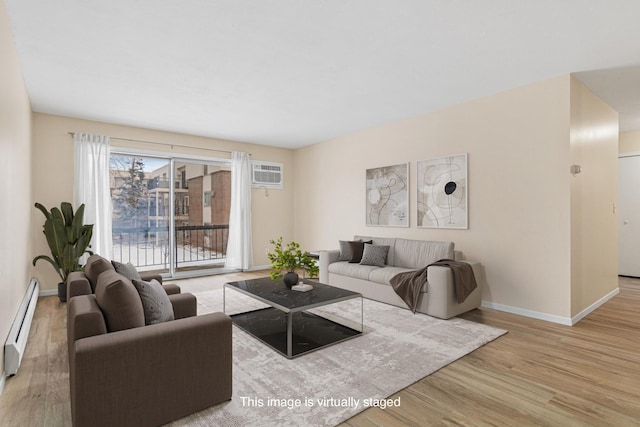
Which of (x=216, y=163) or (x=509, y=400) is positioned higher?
(x=216, y=163)

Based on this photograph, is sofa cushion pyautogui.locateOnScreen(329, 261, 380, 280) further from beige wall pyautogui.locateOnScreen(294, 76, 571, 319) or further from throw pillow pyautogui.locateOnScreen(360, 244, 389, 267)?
beige wall pyautogui.locateOnScreen(294, 76, 571, 319)

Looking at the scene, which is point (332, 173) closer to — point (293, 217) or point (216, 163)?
point (293, 217)

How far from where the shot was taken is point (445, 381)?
7.68 feet

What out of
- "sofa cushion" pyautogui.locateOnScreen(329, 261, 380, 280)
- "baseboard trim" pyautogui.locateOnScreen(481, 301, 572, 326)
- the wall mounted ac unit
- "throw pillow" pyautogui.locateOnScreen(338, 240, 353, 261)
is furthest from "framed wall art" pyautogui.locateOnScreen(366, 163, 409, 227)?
the wall mounted ac unit

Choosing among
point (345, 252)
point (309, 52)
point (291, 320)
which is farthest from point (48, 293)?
point (309, 52)

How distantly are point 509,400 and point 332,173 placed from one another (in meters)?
4.97

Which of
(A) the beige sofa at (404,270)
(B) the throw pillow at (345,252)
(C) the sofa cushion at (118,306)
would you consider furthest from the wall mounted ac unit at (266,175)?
(C) the sofa cushion at (118,306)

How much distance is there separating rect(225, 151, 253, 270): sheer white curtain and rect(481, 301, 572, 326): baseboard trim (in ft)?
14.7

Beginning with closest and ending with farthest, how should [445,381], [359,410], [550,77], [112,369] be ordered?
[112,369]
[359,410]
[445,381]
[550,77]

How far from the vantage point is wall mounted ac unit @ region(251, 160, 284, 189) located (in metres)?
7.01

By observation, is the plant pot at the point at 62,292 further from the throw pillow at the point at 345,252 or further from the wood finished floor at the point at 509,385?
the throw pillow at the point at 345,252

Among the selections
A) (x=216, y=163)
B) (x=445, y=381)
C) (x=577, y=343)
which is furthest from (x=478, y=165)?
(x=216, y=163)

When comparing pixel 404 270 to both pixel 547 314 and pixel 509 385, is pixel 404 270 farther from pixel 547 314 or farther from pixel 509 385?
pixel 509 385

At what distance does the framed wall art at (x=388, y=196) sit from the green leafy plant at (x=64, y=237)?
4373mm
